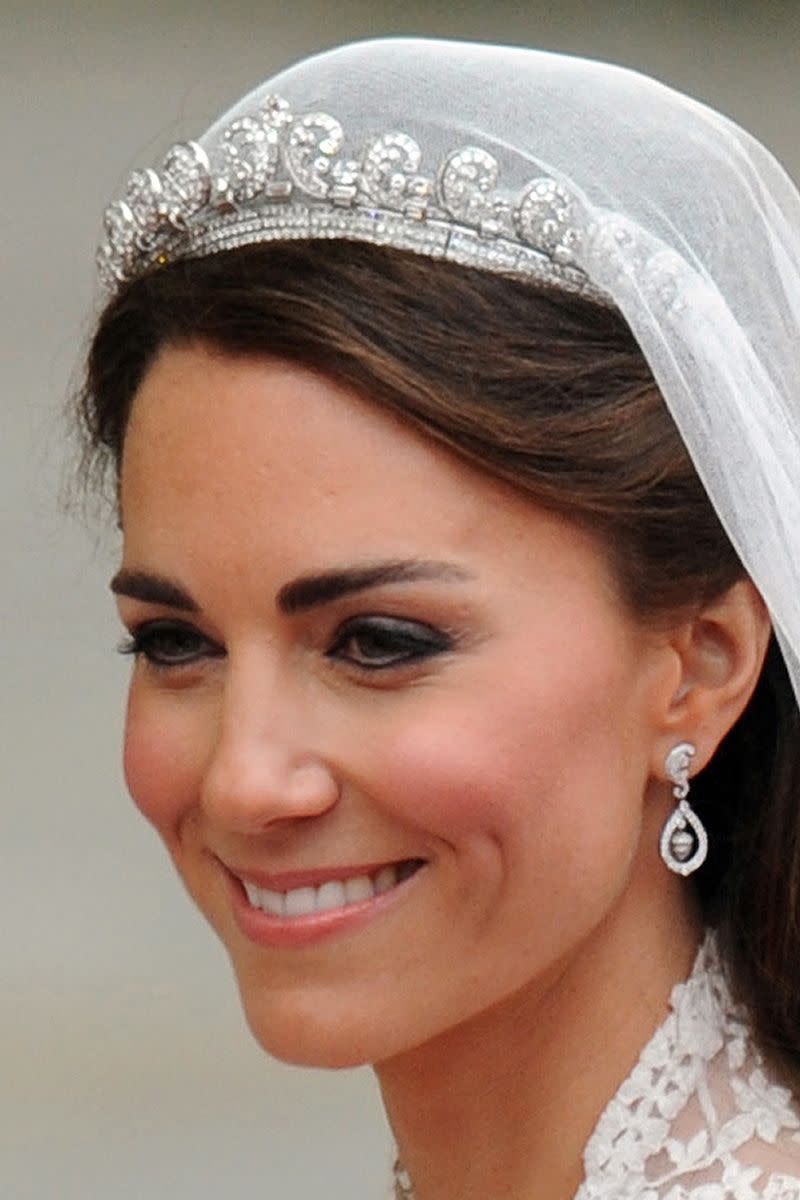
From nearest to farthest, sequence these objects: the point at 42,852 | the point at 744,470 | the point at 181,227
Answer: the point at 744,470, the point at 181,227, the point at 42,852

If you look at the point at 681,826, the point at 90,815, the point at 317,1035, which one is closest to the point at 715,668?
the point at 681,826

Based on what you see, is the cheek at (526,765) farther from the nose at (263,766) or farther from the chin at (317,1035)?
the chin at (317,1035)

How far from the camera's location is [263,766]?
5.22ft

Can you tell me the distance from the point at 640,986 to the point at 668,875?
0.28 feet

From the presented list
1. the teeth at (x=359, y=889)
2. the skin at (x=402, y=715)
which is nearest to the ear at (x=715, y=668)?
the skin at (x=402, y=715)

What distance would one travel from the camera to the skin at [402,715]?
63.4 inches

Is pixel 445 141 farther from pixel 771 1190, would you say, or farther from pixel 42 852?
pixel 42 852

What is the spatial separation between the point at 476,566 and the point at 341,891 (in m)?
0.24

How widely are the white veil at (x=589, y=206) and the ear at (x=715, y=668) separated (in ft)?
0.19

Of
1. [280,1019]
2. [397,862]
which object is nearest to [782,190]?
[397,862]

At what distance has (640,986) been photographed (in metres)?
1.77

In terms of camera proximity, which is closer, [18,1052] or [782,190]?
[782,190]

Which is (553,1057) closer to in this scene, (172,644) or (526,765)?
(526,765)

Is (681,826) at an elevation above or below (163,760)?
below
